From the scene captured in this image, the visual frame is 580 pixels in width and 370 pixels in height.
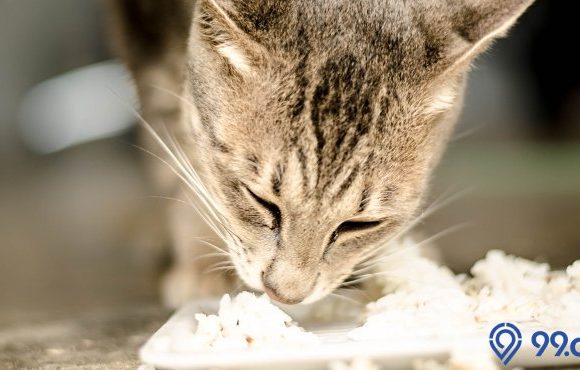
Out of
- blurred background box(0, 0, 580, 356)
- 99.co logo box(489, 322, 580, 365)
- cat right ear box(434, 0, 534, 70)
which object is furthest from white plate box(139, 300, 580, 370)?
blurred background box(0, 0, 580, 356)

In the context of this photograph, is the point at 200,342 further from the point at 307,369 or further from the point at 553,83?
the point at 553,83

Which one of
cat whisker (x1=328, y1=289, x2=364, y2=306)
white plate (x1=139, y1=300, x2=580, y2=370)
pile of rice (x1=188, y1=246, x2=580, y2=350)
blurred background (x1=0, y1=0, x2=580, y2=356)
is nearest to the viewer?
white plate (x1=139, y1=300, x2=580, y2=370)

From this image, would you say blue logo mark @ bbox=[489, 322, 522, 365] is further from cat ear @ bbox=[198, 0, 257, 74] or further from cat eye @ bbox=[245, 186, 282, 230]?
cat ear @ bbox=[198, 0, 257, 74]

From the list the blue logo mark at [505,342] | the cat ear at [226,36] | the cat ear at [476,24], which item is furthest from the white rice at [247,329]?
the cat ear at [476,24]

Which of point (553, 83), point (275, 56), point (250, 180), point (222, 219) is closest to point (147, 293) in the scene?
point (222, 219)

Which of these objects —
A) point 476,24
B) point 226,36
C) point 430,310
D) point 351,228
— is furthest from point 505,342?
point 226,36

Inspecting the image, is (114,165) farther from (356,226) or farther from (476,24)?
(476,24)
